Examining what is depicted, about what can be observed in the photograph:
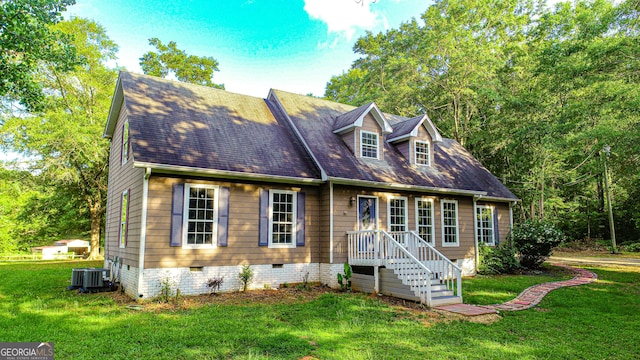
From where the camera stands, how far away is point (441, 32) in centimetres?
2403

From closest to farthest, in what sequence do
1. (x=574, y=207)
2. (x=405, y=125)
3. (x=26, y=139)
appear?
(x=405, y=125) < (x=26, y=139) < (x=574, y=207)

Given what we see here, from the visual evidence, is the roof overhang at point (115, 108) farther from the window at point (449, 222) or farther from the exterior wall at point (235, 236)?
the window at point (449, 222)

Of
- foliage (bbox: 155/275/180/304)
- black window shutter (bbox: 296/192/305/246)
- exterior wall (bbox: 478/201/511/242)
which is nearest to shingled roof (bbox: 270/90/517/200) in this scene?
exterior wall (bbox: 478/201/511/242)

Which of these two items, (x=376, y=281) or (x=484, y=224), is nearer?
(x=376, y=281)

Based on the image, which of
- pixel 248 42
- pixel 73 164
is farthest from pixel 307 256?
pixel 73 164

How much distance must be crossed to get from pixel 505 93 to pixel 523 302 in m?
16.0

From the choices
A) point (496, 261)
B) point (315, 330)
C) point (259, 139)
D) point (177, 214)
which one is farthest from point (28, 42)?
point (496, 261)

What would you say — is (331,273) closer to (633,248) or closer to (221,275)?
(221,275)

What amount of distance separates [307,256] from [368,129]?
17.4 feet

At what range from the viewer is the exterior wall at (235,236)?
9.70m

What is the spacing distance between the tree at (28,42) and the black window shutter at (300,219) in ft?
25.1

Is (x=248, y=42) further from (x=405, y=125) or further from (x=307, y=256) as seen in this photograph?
(x=307, y=256)

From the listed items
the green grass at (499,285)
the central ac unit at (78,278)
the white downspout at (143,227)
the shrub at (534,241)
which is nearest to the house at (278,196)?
the white downspout at (143,227)

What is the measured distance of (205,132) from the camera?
11812mm
